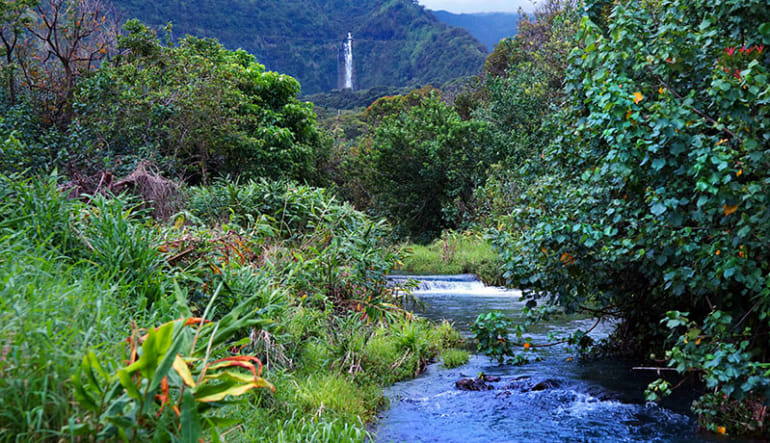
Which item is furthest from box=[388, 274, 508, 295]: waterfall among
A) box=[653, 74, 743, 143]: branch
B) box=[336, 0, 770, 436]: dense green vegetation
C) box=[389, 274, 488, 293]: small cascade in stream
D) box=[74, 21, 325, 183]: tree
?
box=[653, 74, 743, 143]: branch

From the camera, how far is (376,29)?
10225 centimetres

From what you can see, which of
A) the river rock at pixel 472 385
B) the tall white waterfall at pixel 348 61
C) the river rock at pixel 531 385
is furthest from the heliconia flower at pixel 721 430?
the tall white waterfall at pixel 348 61

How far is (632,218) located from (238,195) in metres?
6.14

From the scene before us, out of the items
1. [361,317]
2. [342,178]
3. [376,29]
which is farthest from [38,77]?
[376,29]

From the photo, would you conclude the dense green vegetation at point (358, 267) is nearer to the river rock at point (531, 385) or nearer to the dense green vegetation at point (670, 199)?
the dense green vegetation at point (670, 199)

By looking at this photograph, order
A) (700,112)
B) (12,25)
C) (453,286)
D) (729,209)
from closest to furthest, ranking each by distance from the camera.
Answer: (729,209)
(700,112)
(12,25)
(453,286)

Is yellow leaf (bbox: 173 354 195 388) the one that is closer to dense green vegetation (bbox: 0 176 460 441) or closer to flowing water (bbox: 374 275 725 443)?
dense green vegetation (bbox: 0 176 460 441)

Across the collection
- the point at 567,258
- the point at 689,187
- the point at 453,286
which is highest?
the point at 689,187

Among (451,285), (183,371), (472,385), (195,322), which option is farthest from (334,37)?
(183,371)

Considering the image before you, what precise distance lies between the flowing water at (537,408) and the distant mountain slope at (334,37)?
6368 centimetres

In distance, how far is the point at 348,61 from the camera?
9594cm

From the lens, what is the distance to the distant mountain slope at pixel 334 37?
75.1m

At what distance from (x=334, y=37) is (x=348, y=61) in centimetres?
1027

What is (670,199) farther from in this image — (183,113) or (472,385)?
(183,113)
